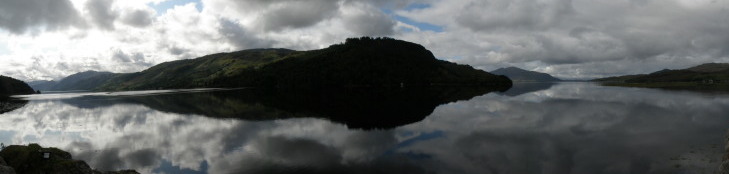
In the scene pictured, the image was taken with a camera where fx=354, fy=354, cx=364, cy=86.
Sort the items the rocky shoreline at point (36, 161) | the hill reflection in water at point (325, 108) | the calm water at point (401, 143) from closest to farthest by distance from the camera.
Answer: the rocky shoreline at point (36, 161) < the calm water at point (401, 143) < the hill reflection in water at point (325, 108)

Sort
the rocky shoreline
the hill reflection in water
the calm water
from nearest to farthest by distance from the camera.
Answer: the rocky shoreline → the calm water → the hill reflection in water

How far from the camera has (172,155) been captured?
35812mm

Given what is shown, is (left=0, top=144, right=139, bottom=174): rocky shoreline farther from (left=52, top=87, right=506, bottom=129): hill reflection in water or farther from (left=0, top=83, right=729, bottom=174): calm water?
(left=52, top=87, right=506, bottom=129): hill reflection in water

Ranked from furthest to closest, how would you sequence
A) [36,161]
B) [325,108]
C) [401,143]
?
[325,108], [401,143], [36,161]

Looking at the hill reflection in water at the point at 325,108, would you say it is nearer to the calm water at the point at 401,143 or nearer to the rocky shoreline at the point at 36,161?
the calm water at the point at 401,143

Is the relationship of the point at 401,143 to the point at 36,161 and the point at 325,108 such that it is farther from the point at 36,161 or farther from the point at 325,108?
the point at 325,108

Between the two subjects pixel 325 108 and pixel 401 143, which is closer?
pixel 401 143

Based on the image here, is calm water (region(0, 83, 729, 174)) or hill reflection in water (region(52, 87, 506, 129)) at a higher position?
hill reflection in water (region(52, 87, 506, 129))

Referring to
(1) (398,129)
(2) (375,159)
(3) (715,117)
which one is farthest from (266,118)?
(3) (715,117)

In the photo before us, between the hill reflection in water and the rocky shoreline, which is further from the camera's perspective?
the hill reflection in water

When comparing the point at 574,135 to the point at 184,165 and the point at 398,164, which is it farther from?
the point at 184,165

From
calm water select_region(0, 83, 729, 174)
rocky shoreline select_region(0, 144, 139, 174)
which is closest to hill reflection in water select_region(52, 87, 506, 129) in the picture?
calm water select_region(0, 83, 729, 174)

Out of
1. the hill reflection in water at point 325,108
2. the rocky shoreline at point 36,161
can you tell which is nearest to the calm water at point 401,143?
the hill reflection in water at point 325,108

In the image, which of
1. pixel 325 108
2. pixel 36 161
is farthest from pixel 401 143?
pixel 325 108
